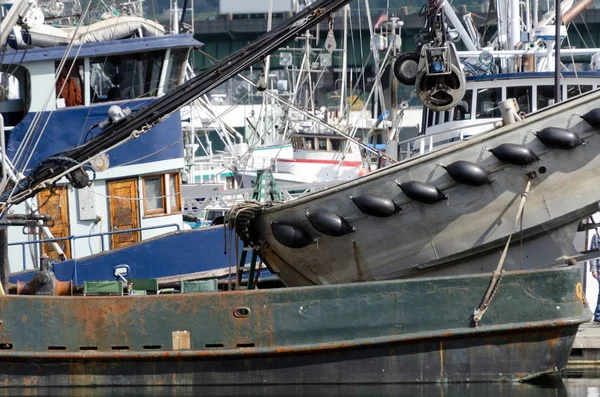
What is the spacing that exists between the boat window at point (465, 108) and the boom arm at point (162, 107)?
8.38 metres

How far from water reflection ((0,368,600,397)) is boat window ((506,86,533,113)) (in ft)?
29.7

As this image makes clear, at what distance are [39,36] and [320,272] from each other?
587 centimetres

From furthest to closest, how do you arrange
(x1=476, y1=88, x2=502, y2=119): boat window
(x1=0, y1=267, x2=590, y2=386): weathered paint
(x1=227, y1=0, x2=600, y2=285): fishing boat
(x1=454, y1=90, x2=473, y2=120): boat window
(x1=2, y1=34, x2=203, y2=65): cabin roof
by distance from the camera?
1. (x1=454, y1=90, x2=473, y2=120): boat window
2. (x1=476, y1=88, x2=502, y2=119): boat window
3. (x1=2, y1=34, x2=203, y2=65): cabin roof
4. (x1=227, y1=0, x2=600, y2=285): fishing boat
5. (x1=0, y1=267, x2=590, y2=386): weathered paint

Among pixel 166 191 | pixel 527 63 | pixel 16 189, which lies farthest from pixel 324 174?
pixel 16 189

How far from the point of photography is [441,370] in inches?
409

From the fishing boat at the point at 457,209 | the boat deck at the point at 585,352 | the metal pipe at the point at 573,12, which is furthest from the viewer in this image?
the metal pipe at the point at 573,12

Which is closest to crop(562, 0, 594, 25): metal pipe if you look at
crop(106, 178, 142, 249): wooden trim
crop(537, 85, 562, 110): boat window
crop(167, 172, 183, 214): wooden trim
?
crop(537, 85, 562, 110): boat window

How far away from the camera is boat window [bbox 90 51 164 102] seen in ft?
48.7

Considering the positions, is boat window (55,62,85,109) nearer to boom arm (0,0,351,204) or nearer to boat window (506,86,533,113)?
boom arm (0,0,351,204)

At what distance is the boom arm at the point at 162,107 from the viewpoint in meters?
11.8

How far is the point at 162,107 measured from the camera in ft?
39.3

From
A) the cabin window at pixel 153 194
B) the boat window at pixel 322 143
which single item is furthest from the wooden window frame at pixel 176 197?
the boat window at pixel 322 143

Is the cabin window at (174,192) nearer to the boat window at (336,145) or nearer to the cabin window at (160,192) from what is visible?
the cabin window at (160,192)

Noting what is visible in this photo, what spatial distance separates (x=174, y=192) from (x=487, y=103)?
6808mm
